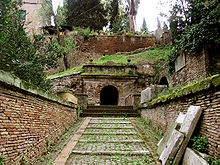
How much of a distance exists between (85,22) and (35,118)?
23267mm

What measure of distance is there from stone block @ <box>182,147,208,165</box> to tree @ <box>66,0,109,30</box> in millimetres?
24228

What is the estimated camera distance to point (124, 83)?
13.4 m

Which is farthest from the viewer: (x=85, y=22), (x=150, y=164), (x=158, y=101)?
(x=85, y=22)

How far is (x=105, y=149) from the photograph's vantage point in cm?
444

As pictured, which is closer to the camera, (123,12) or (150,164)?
(150,164)

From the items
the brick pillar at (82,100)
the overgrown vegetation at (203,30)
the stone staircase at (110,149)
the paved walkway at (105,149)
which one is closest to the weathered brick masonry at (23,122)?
the paved walkway at (105,149)

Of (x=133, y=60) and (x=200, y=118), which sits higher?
(x=133, y=60)

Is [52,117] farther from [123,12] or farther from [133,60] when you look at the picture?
[123,12]

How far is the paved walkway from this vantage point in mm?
3766

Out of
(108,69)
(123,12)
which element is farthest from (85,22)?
(108,69)

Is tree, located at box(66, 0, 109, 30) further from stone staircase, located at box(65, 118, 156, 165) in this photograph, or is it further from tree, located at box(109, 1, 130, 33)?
stone staircase, located at box(65, 118, 156, 165)

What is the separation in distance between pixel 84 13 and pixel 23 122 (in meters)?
24.0

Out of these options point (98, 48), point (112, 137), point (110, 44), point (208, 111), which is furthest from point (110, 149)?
point (110, 44)

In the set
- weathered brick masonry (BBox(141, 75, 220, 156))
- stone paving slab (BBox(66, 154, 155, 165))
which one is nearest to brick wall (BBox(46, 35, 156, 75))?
weathered brick masonry (BBox(141, 75, 220, 156))
